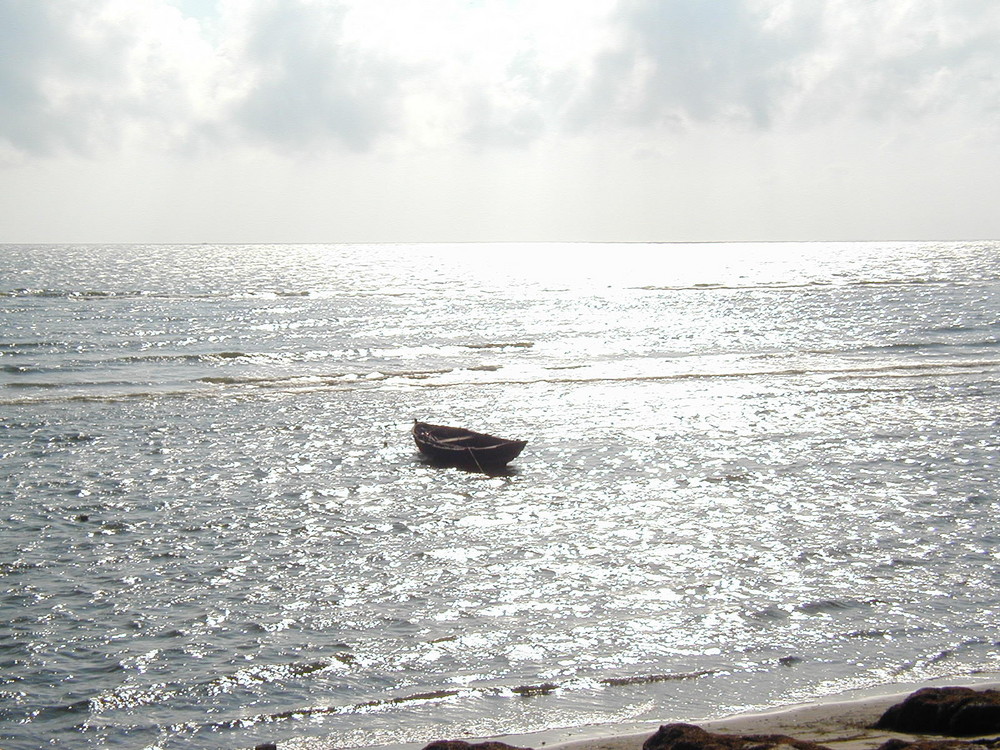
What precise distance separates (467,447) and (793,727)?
20.1 m

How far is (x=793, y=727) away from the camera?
12.5 meters

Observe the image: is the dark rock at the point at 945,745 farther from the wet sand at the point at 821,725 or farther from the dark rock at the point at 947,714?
the wet sand at the point at 821,725

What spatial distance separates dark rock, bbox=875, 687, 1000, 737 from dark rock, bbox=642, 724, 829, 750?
1.67 m

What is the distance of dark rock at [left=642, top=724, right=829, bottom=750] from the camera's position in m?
9.72

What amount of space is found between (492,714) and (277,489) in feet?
52.5

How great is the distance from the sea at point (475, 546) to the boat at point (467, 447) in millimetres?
686

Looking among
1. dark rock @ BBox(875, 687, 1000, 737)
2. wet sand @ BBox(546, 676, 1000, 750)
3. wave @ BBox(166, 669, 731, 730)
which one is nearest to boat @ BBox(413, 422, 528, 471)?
wave @ BBox(166, 669, 731, 730)

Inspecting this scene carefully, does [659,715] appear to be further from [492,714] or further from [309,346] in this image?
[309,346]

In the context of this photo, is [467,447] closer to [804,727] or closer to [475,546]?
[475,546]

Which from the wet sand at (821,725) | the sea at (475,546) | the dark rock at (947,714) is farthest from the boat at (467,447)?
the dark rock at (947,714)

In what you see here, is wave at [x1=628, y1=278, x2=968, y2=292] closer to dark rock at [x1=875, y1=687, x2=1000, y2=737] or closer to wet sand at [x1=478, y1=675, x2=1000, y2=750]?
wet sand at [x1=478, y1=675, x2=1000, y2=750]

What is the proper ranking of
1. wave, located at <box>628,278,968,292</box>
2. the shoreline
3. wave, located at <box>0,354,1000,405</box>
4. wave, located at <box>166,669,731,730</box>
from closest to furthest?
the shoreline → wave, located at <box>166,669,731,730</box> → wave, located at <box>0,354,1000,405</box> → wave, located at <box>628,278,968,292</box>

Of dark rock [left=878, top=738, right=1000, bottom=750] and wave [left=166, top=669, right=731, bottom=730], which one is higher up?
dark rock [left=878, top=738, right=1000, bottom=750]

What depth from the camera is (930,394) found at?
146ft
